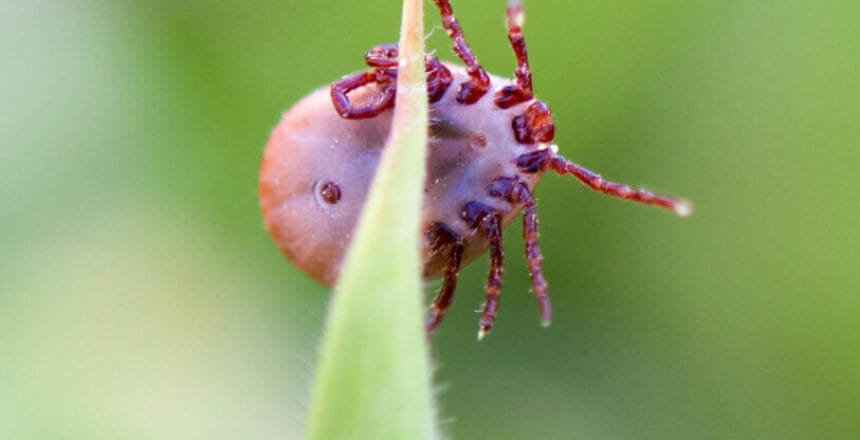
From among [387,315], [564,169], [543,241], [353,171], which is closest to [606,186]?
[564,169]

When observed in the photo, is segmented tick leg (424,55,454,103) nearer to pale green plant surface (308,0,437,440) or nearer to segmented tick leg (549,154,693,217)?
segmented tick leg (549,154,693,217)

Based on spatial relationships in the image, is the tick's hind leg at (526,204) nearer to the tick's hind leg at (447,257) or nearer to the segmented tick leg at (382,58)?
the tick's hind leg at (447,257)

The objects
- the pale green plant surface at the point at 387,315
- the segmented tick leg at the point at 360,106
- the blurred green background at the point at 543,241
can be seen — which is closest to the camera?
the pale green plant surface at the point at 387,315

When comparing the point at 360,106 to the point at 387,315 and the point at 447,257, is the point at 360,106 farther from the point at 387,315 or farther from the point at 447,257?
the point at 387,315

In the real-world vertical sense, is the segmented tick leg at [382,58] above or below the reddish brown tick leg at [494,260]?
above

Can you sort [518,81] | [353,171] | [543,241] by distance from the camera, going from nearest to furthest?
[353,171]
[518,81]
[543,241]

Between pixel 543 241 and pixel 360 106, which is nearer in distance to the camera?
pixel 360 106

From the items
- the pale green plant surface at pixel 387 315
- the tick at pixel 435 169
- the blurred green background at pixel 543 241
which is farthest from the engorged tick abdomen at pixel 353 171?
the blurred green background at pixel 543 241
